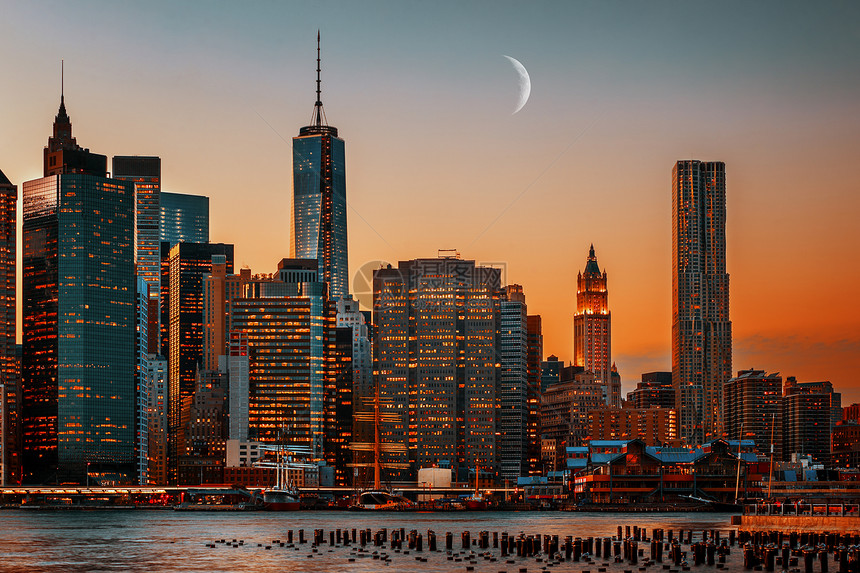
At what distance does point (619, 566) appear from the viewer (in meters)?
121

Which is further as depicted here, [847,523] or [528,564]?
[847,523]

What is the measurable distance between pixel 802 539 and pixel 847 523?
24.7 feet

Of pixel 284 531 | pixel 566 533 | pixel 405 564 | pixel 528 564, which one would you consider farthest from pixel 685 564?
pixel 284 531

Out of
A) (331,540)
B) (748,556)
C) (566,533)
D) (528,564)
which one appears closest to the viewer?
(748,556)

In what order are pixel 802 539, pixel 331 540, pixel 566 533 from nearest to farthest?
pixel 802 539, pixel 331 540, pixel 566 533

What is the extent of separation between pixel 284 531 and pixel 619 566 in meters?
82.3

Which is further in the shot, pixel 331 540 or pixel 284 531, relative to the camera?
pixel 284 531

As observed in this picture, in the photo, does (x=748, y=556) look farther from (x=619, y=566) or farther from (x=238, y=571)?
(x=238, y=571)

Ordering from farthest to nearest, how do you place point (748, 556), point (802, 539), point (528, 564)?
point (802, 539), point (528, 564), point (748, 556)

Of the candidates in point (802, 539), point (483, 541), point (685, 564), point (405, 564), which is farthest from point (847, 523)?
point (405, 564)

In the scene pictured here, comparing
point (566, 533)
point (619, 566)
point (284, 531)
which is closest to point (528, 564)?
point (619, 566)

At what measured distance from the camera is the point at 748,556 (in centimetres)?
11444

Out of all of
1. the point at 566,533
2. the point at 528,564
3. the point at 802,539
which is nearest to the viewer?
the point at 528,564

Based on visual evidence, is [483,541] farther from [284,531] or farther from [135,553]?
[284,531]
